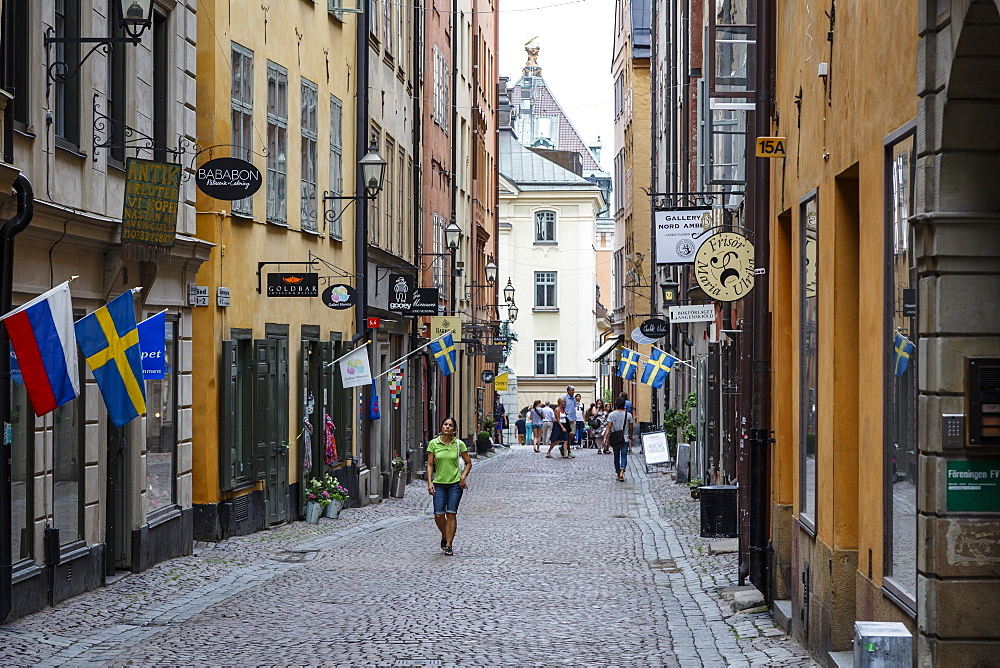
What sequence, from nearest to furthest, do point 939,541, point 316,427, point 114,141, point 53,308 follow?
point 939,541, point 53,308, point 114,141, point 316,427

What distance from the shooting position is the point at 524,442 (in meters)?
55.3

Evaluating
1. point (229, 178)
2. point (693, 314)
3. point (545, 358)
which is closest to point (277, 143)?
point (229, 178)

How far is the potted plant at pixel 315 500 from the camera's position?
808 inches

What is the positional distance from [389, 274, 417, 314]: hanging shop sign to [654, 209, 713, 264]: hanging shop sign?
5.46m

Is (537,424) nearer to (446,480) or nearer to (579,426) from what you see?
(579,426)

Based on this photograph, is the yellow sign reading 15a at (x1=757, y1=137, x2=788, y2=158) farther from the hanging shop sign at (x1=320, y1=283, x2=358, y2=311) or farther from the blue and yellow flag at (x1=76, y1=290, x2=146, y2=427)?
the hanging shop sign at (x1=320, y1=283, x2=358, y2=311)

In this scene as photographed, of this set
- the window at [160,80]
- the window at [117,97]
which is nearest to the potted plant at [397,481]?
the window at [160,80]

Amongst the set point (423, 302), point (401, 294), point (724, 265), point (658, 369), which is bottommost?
point (658, 369)

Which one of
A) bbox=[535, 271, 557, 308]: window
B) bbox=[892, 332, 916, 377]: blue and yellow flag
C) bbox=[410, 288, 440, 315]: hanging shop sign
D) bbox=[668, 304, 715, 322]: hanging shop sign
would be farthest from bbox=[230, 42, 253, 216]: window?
bbox=[535, 271, 557, 308]: window

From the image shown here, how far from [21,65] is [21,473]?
3200 millimetres

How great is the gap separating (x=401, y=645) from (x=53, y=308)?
3381 mm

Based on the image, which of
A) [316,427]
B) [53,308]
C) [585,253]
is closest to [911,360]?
[53,308]

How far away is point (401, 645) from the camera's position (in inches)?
406

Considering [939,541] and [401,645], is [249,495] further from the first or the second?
[939,541]
